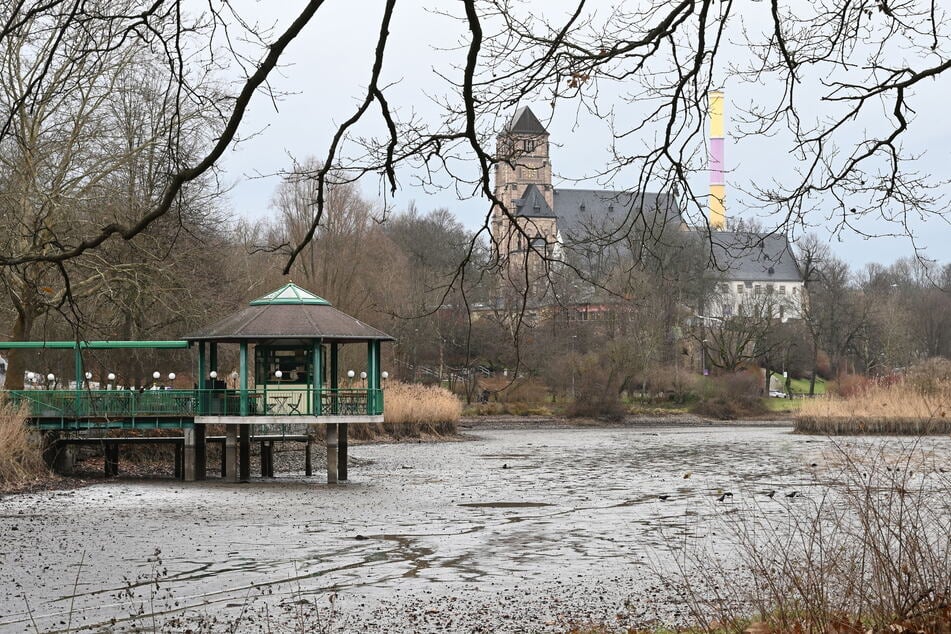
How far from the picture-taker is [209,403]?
1094 inches


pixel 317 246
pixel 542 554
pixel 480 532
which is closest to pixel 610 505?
pixel 480 532

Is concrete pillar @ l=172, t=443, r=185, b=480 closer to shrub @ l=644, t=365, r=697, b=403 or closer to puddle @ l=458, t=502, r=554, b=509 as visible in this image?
puddle @ l=458, t=502, r=554, b=509

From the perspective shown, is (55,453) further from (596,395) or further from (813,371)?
(813,371)

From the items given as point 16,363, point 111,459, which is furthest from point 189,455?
point 16,363

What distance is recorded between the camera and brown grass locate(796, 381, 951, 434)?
140ft

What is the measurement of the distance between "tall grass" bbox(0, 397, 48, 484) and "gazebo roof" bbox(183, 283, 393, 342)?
163 inches

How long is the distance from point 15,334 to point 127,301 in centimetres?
277

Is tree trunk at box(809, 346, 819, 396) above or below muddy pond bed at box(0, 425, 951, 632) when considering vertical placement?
above

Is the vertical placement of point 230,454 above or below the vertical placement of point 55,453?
below

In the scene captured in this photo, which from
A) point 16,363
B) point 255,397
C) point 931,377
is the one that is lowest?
point 255,397

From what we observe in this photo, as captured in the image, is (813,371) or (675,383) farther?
(813,371)

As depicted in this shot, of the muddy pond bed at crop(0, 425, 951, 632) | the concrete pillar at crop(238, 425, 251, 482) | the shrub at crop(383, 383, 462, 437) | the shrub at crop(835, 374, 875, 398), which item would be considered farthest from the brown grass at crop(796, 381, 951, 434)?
the concrete pillar at crop(238, 425, 251, 482)

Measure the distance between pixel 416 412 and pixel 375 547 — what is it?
29.8 m

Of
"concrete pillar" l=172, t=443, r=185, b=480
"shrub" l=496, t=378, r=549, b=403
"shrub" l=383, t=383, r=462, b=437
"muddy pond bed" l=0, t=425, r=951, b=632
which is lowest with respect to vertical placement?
"muddy pond bed" l=0, t=425, r=951, b=632
